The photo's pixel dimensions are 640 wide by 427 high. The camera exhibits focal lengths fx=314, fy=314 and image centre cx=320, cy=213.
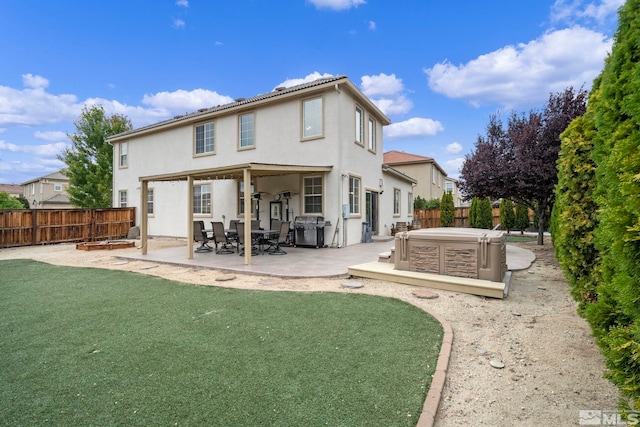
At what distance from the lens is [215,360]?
305 centimetres

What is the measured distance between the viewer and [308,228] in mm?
11641

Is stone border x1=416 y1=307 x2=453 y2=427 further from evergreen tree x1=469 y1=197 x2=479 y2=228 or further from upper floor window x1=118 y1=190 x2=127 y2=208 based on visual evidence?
upper floor window x1=118 y1=190 x2=127 y2=208

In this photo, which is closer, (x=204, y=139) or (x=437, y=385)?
(x=437, y=385)

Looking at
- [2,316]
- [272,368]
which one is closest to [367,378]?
[272,368]

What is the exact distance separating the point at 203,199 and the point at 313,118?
696 centimetres

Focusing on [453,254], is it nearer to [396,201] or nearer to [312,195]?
[312,195]

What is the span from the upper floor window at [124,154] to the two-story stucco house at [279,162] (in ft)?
2.94

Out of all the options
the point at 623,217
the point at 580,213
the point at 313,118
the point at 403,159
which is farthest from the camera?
the point at 403,159

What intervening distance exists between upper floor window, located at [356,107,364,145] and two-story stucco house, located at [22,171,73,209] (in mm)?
39305

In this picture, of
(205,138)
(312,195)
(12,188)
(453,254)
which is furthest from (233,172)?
(12,188)

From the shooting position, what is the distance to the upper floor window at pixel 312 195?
39.2 feet

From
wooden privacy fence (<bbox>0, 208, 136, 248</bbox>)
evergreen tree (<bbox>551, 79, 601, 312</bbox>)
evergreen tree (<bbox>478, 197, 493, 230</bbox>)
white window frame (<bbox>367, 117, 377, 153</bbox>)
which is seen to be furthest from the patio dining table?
evergreen tree (<bbox>478, 197, 493, 230</bbox>)

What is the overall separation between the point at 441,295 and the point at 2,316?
263 inches

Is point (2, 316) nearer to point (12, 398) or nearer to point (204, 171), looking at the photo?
point (12, 398)
